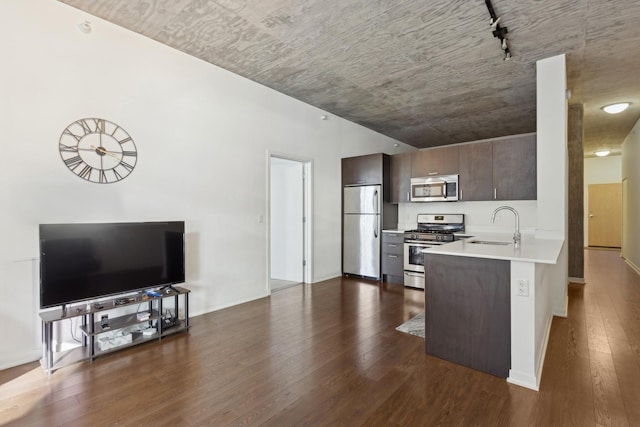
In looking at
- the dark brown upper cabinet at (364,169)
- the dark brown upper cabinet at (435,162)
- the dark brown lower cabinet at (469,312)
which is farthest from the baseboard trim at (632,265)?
the dark brown lower cabinet at (469,312)

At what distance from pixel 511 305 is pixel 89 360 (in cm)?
333

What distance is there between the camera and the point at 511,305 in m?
2.28

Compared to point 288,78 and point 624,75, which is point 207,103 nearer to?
point 288,78

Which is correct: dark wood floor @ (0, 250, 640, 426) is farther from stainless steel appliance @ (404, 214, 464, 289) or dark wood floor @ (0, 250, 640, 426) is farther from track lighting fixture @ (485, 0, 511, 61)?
track lighting fixture @ (485, 0, 511, 61)

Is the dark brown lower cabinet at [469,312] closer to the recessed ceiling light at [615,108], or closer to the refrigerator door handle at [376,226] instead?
the refrigerator door handle at [376,226]

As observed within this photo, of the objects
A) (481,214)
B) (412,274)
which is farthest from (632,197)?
(412,274)

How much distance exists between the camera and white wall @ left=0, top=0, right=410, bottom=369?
2516 millimetres

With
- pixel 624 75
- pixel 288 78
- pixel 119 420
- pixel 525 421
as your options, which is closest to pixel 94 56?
pixel 288 78

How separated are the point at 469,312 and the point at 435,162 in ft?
11.1

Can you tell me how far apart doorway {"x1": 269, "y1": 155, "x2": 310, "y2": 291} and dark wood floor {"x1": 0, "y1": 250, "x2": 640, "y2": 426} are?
193 cm

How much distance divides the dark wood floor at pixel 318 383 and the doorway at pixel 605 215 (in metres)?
8.65

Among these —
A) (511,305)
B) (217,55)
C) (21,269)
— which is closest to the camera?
(511,305)

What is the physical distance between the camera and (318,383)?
7.36 feet

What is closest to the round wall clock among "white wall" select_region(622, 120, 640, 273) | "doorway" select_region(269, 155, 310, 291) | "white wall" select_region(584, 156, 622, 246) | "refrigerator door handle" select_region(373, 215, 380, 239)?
"doorway" select_region(269, 155, 310, 291)
